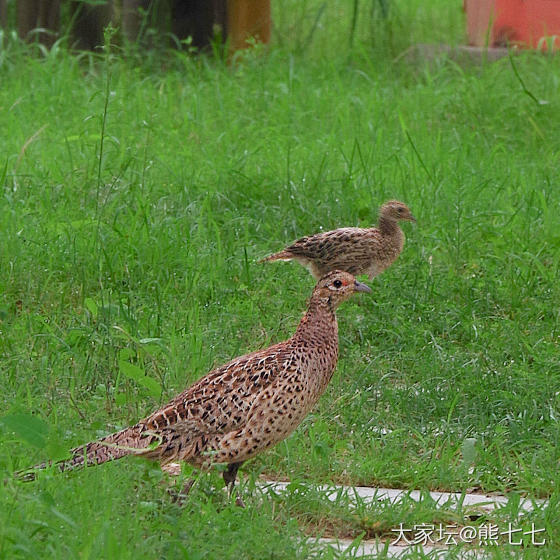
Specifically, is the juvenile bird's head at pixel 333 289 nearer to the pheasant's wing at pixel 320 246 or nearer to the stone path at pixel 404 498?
the stone path at pixel 404 498

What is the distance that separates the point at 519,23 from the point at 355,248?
194 inches

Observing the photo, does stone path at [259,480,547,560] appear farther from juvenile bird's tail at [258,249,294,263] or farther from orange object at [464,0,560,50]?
orange object at [464,0,560,50]

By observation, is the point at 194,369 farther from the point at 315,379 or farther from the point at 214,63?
the point at 214,63

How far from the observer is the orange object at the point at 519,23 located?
1144 centimetres

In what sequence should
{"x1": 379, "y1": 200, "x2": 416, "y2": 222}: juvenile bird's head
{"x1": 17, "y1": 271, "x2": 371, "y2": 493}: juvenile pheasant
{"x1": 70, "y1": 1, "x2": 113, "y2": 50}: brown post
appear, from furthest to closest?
{"x1": 70, "y1": 1, "x2": 113, "y2": 50}: brown post, {"x1": 379, "y1": 200, "x2": 416, "y2": 222}: juvenile bird's head, {"x1": 17, "y1": 271, "x2": 371, "y2": 493}: juvenile pheasant

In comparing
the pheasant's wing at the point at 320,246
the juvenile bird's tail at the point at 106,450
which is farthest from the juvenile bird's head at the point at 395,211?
the juvenile bird's tail at the point at 106,450

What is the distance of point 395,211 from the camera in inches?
308

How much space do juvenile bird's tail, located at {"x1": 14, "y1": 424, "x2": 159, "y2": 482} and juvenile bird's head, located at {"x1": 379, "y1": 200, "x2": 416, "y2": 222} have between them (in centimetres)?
345

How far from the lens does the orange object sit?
1144 cm

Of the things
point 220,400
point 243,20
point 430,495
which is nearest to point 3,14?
point 243,20

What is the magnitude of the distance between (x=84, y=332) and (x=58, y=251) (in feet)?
3.67

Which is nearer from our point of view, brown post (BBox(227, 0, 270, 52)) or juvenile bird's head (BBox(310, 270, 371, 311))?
juvenile bird's head (BBox(310, 270, 371, 311))

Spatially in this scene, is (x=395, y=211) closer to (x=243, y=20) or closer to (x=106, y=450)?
(x=106, y=450)

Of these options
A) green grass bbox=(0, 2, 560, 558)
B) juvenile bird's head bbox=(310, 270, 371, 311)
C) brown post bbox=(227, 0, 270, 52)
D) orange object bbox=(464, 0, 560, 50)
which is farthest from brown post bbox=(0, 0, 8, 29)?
juvenile bird's head bbox=(310, 270, 371, 311)
